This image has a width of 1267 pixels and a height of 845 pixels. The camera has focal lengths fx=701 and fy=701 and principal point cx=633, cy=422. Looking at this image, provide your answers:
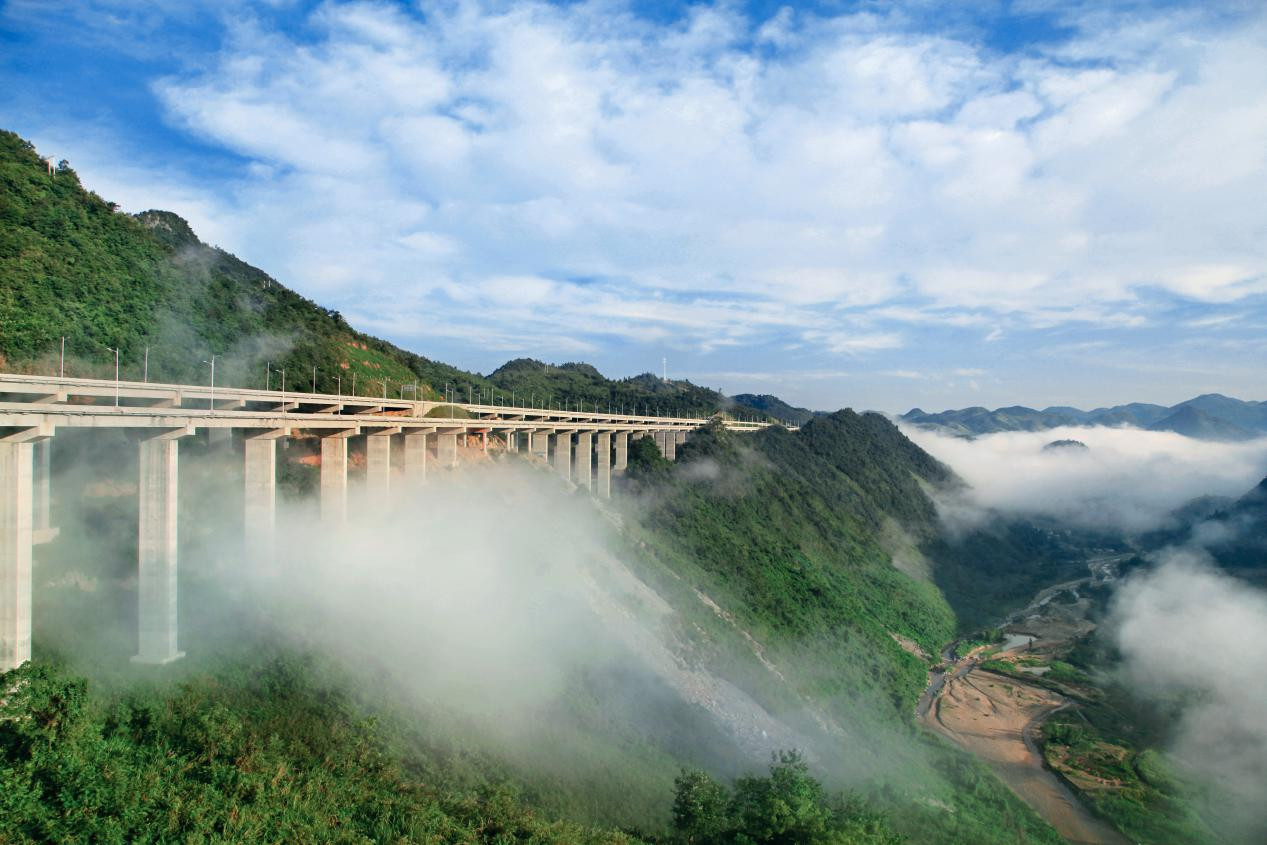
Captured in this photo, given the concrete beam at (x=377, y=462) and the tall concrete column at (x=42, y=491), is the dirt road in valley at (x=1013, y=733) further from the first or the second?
the tall concrete column at (x=42, y=491)

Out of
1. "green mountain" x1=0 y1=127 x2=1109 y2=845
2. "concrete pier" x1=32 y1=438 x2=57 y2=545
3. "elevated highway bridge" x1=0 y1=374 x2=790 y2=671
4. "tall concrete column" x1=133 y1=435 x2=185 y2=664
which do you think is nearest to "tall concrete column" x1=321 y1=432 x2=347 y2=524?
"elevated highway bridge" x1=0 y1=374 x2=790 y2=671

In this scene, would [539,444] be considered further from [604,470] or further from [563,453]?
[604,470]

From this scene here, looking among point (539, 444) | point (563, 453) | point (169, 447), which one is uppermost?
point (169, 447)

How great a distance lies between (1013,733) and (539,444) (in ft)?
142

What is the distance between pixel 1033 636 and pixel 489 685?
63479mm

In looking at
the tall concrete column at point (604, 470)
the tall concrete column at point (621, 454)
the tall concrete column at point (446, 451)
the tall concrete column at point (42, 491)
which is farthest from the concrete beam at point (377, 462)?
the tall concrete column at point (621, 454)

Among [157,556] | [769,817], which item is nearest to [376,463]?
[157,556]

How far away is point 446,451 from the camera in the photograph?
46.9 meters

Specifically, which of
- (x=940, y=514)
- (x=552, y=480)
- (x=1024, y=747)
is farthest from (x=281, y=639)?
(x=940, y=514)

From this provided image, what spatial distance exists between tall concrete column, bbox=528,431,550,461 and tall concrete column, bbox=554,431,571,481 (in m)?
1.20

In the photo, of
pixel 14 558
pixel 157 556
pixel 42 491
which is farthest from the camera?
pixel 42 491

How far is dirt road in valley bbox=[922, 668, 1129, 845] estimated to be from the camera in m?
38.0

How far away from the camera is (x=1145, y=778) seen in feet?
137

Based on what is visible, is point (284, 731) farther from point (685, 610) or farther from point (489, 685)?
point (685, 610)
